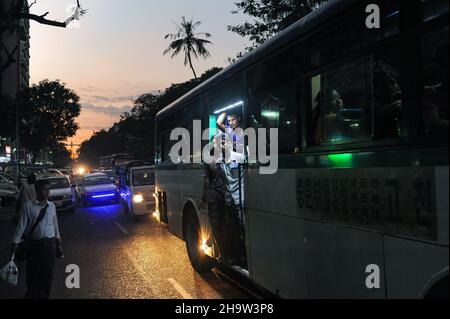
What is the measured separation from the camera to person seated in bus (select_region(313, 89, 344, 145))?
4.12 meters

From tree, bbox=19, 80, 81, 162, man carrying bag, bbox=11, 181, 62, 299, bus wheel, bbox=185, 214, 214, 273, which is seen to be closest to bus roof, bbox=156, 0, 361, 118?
bus wheel, bbox=185, 214, 214, 273

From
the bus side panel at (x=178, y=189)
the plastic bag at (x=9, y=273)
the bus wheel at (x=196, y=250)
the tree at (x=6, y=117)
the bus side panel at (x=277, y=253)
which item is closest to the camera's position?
the bus side panel at (x=277, y=253)

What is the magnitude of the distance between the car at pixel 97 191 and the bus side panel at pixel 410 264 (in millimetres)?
20641

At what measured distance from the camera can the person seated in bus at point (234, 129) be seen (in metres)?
6.14

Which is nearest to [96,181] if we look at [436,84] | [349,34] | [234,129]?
[234,129]

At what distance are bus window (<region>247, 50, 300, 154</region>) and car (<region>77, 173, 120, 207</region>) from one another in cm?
1815

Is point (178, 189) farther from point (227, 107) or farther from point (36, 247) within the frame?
point (36, 247)

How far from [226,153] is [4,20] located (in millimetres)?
11240

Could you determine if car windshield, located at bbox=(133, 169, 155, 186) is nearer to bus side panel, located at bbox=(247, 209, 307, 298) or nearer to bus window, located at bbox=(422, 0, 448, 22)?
bus side panel, located at bbox=(247, 209, 307, 298)

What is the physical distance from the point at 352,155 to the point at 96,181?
21087mm

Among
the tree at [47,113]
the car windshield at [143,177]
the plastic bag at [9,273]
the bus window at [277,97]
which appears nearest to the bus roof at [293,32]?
the bus window at [277,97]

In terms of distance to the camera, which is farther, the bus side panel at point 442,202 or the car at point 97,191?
the car at point 97,191

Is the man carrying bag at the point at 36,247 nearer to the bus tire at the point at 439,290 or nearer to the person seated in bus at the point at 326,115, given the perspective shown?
the person seated in bus at the point at 326,115

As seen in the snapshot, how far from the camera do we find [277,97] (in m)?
5.13
